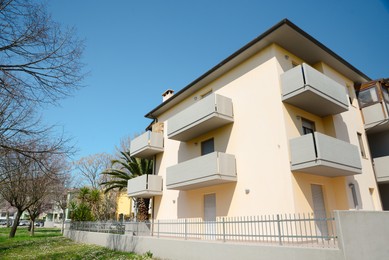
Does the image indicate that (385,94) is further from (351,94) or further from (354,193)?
(354,193)

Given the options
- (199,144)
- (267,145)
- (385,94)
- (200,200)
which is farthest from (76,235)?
(385,94)

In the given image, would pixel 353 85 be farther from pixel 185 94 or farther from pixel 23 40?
pixel 23 40

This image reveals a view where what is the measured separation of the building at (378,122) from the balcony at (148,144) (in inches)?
538

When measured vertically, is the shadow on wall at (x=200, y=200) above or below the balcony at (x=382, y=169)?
below

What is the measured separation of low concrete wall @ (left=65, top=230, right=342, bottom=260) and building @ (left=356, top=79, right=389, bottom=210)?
Result: 33.8 ft

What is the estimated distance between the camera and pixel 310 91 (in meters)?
11.0

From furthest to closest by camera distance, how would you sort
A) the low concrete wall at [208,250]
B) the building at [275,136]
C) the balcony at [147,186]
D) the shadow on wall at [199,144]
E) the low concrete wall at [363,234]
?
the balcony at [147,186]
the shadow on wall at [199,144]
the building at [275,136]
the low concrete wall at [208,250]
the low concrete wall at [363,234]

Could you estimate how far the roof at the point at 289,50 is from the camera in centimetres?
1202

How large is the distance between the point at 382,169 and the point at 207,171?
10072mm

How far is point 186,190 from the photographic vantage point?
52.6 ft

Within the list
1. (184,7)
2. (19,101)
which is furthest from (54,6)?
(184,7)

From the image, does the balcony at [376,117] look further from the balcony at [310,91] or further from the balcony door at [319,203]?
the balcony door at [319,203]

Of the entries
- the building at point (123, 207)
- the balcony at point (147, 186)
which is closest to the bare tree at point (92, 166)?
the building at point (123, 207)

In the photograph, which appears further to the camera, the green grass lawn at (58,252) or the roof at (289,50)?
the green grass lawn at (58,252)
